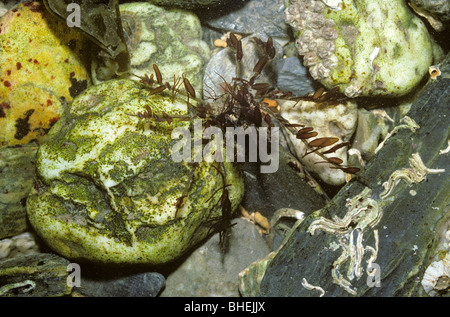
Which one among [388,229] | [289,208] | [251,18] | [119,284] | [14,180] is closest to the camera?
[388,229]

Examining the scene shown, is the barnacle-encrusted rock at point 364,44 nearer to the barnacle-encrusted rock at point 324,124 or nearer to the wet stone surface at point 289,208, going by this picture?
the wet stone surface at point 289,208

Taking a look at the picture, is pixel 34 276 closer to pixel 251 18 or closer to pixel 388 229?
pixel 388 229

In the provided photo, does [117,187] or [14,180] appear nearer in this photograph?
[117,187]

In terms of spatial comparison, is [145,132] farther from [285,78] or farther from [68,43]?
[285,78]

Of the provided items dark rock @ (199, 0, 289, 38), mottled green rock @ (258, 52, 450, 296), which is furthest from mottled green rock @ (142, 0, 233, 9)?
mottled green rock @ (258, 52, 450, 296)

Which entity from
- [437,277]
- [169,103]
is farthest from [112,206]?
[437,277]

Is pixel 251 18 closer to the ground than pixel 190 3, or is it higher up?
closer to the ground

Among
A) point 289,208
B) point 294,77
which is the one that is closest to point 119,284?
point 289,208

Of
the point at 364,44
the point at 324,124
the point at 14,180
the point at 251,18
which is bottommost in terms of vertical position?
the point at 14,180
